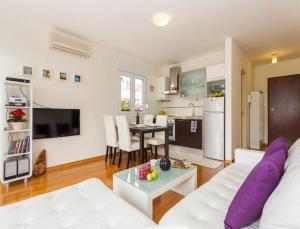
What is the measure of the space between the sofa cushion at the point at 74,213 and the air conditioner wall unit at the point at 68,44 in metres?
2.66

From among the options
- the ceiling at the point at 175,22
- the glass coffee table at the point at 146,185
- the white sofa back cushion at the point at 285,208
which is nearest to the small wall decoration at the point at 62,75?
the ceiling at the point at 175,22

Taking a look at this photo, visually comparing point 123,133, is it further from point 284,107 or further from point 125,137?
point 284,107

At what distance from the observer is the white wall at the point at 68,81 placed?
264 centimetres

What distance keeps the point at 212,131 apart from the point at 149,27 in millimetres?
2460

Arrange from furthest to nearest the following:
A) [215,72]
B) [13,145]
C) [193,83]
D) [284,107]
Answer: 1. [284,107]
2. [193,83]
3. [215,72]
4. [13,145]

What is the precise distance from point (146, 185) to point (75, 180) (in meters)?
1.58

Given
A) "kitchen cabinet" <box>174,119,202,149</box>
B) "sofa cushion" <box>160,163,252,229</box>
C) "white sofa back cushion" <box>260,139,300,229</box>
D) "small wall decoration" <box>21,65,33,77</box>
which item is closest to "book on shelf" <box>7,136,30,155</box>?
"small wall decoration" <box>21,65,33,77</box>

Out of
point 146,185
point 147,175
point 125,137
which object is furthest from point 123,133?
point 146,185

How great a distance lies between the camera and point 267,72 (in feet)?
17.0

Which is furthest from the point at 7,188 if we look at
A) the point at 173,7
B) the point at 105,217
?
the point at 173,7

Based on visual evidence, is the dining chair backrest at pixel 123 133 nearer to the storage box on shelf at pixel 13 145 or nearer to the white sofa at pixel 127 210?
the storage box on shelf at pixel 13 145

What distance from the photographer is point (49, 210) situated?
3.63ft

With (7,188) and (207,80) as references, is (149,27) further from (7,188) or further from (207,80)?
(7,188)

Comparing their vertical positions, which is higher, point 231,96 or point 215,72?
point 215,72
